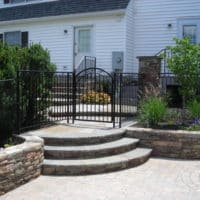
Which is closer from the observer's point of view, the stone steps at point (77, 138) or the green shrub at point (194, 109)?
the stone steps at point (77, 138)

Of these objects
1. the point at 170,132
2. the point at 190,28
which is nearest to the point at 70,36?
the point at 190,28

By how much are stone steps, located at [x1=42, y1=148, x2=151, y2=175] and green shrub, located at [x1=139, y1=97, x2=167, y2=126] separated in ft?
4.87

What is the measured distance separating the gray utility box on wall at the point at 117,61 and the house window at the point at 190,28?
2.34 meters

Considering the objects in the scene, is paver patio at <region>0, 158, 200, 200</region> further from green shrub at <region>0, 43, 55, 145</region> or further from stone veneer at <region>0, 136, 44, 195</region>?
green shrub at <region>0, 43, 55, 145</region>

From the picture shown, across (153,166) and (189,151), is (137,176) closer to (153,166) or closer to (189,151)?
(153,166)

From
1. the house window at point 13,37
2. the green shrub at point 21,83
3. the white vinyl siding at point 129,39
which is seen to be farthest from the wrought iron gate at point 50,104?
the house window at point 13,37

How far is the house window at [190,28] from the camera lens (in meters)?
13.9

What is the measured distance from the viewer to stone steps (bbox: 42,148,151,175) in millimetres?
6336

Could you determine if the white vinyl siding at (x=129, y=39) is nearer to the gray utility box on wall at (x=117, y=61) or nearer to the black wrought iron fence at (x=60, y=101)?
the gray utility box on wall at (x=117, y=61)

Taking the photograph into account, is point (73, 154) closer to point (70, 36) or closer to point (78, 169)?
point (78, 169)

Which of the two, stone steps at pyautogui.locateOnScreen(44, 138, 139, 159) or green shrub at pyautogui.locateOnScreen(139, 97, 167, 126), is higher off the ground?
green shrub at pyautogui.locateOnScreen(139, 97, 167, 126)

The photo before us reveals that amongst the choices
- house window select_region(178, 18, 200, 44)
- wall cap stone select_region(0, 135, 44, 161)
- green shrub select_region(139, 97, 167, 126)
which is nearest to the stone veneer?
wall cap stone select_region(0, 135, 44, 161)

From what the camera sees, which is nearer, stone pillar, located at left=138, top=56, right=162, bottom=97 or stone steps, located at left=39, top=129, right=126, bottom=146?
stone steps, located at left=39, top=129, right=126, bottom=146

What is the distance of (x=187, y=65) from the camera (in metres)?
9.19
